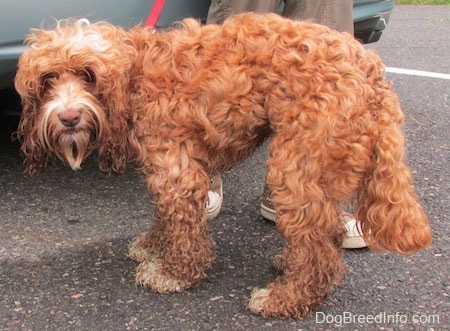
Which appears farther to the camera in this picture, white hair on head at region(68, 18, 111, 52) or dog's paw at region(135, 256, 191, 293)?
Answer: dog's paw at region(135, 256, 191, 293)

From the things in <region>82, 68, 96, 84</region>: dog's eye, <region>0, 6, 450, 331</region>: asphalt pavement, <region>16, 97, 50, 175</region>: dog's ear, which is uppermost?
<region>82, 68, 96, 84</region>: dog's eye

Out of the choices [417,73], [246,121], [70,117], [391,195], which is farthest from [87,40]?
[417,73]

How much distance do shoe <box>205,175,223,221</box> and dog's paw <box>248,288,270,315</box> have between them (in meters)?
0.75

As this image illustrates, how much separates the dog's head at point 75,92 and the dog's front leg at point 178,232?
0.81ft

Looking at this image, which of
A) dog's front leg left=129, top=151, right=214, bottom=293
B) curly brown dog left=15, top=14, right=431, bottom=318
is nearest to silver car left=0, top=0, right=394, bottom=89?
curly brown dog left=15, top=14, right=431, bottom=318

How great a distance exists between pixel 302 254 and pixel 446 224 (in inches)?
53.3

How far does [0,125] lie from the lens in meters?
5.30

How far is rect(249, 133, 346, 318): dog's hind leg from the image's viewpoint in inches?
110

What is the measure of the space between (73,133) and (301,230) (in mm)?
1031

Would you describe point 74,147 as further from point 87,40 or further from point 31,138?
point 87,40

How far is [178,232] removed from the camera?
10.1 ft

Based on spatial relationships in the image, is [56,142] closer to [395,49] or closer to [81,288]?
[81,288]

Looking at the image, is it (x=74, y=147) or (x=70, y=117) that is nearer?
(x=70, y=117)

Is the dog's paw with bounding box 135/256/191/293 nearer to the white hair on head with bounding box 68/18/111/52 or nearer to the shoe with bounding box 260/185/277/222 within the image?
the shoe with bounding box 260/185/277/222
